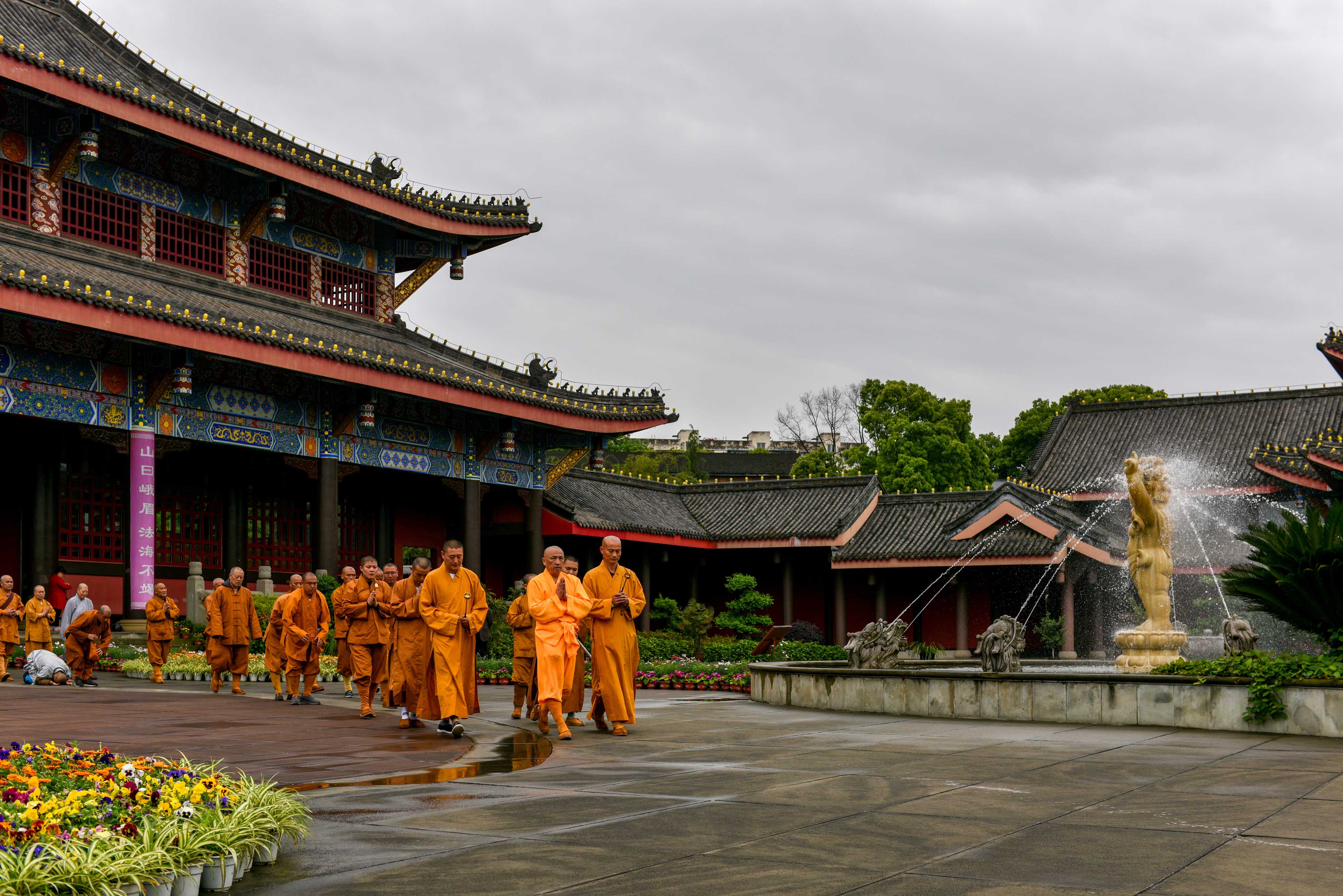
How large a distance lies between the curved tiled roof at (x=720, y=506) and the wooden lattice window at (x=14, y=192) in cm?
1357

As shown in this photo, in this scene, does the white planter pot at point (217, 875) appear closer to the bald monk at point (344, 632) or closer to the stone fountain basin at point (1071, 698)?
the stone fountain basin at point (1071, 698)

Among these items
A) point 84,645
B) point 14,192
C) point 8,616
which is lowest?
point 84,645

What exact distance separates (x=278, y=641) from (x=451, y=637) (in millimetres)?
5773

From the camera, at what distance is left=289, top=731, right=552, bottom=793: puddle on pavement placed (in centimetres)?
838

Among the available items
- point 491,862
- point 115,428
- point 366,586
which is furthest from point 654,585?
point 491,862

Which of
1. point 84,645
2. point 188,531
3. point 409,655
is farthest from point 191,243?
point 409,655

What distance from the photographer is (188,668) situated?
19906 mm

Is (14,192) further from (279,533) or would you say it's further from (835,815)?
(835,815)

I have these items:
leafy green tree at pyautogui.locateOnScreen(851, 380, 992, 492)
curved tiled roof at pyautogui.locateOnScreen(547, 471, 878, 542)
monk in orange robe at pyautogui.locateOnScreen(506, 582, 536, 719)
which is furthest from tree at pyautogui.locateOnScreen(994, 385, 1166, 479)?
monk in orange robe at pyautogui.locateOnScreen(506, 582, 536, 719)

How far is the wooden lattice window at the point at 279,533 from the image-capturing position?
90.3ft

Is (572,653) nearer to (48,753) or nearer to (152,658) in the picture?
(48,753)

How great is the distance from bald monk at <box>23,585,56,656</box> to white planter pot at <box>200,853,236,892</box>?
15.5 metres

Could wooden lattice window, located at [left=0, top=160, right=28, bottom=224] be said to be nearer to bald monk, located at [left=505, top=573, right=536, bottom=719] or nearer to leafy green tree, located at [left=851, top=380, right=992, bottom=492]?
bald monk, located at [left=505, top=573, right=536, bottom=719]

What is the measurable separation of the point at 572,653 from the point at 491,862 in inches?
263
